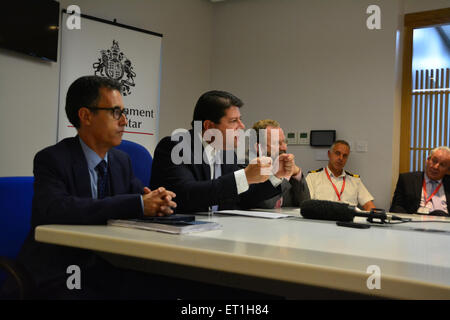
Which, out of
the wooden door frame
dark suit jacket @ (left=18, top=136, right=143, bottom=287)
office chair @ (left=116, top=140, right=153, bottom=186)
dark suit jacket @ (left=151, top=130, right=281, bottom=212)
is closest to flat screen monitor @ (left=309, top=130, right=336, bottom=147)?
the wooden door frame

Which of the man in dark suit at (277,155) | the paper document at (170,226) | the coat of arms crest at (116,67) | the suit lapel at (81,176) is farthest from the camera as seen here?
the coat of arms crest at (116,67)

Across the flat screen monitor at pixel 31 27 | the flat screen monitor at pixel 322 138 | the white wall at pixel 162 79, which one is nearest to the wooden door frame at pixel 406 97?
the flat screen monitor at pixel 322 138

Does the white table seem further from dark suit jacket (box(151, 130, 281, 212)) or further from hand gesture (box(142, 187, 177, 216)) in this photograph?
dark suit jacket (box(151, 130, 281, 212))

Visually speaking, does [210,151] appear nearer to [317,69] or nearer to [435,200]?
[435,200]

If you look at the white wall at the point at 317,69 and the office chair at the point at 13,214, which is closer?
the office chair at the point at 13,214

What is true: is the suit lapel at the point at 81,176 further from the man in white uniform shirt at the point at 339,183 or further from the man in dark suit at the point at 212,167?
the man in white uniform shirt at the point at 339,183

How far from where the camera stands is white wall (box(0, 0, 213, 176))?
132 inches

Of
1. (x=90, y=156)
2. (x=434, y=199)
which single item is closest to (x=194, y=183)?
(x=90, y=156)

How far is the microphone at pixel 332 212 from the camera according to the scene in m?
1.68

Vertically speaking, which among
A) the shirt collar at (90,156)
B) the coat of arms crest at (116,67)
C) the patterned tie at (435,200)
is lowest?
the patterned tie at (435,200)

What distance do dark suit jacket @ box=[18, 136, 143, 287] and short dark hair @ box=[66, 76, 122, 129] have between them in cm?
13

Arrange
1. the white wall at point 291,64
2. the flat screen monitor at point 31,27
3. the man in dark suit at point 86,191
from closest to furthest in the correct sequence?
the man in dark suit at point 86,191 → the flat screen monitor at point 31,27 → the white wall at point 291,64

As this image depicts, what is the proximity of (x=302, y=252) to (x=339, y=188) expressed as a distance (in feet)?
11.8

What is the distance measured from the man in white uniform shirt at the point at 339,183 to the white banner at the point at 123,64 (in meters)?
1.80
